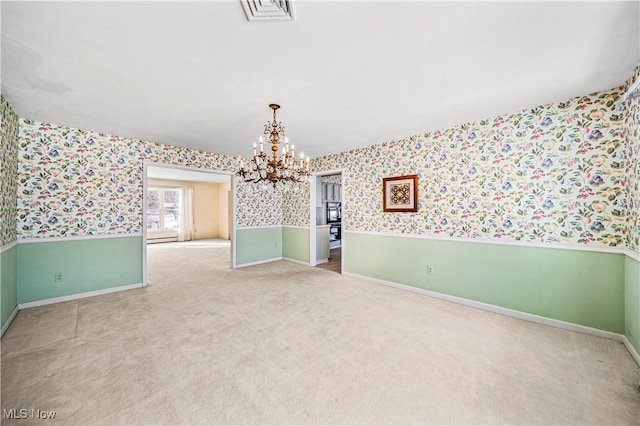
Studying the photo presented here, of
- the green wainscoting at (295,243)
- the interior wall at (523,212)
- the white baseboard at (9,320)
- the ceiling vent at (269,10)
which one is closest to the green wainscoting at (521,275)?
the interior wall at (523,212)

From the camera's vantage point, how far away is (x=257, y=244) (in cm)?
594

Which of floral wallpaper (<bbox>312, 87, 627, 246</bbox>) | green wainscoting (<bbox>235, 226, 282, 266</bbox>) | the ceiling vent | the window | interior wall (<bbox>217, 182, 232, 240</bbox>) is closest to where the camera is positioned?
the ceiling vent

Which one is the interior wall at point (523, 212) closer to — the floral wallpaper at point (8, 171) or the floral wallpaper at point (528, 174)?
the floral wallpaper at point (528, 174)

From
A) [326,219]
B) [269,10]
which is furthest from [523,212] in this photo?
[326,219]

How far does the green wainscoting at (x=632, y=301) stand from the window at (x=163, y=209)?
11324 millimetres

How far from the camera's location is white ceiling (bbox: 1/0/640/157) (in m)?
1.56

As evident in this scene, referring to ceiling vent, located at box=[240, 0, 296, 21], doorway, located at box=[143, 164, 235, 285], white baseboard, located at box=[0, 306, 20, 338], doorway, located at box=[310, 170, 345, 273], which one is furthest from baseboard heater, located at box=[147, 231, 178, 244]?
ceiling vent, located at box=[240, 0, 296, 21]

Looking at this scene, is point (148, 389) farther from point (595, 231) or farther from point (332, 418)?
point (595, 231)

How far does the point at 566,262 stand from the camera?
275 centimetres

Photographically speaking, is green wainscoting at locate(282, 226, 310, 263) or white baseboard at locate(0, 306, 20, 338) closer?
white baseboard at locate(0, 306, 20, 338)

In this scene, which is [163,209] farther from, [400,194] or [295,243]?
[400,194]

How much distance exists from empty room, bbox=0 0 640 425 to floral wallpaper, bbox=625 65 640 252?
4 cm

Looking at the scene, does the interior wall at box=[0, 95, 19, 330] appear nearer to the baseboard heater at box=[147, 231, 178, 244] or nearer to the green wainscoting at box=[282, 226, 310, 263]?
the green wainscoting at box=[282, 226, 310, 263]

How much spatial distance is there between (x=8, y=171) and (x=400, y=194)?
5.06 metres
